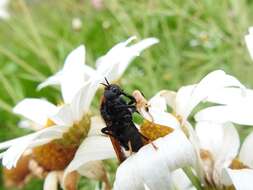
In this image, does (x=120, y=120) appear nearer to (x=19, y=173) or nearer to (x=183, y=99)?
(x=183, y=99)

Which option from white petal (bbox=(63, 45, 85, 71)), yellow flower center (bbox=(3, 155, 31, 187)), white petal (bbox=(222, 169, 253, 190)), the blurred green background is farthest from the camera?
the blurred green background

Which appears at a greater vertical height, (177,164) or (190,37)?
(190,37)

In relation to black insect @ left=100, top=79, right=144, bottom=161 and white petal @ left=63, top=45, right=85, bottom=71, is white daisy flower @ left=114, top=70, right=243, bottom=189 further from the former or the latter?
white petal @ left=63, top=45, right=85, bottom=71

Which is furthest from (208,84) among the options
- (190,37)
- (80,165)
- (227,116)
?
(190,37)

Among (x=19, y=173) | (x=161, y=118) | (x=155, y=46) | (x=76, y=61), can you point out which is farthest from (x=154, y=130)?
(x=155, y=46)

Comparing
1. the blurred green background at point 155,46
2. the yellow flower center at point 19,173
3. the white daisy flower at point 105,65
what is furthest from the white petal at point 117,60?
the blurred green background at point 155,46

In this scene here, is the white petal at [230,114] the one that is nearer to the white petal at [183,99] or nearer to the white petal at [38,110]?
the white petal at [183,99]

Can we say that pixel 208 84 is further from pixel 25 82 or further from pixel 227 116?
pixel 25 82

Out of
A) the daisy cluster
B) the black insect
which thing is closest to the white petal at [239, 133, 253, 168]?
the daisy cluster
